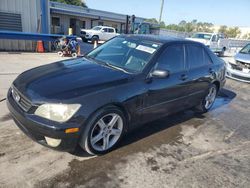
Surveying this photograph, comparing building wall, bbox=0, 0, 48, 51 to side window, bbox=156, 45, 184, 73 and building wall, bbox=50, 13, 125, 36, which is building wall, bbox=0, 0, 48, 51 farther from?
building wall, bbox=50, 13, 125, 36

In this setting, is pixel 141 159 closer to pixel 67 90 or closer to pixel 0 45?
pixel 67 90

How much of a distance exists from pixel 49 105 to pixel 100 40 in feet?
68.8

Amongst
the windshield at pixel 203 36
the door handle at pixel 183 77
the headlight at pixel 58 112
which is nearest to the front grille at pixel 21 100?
the headlight at pixel 58 112

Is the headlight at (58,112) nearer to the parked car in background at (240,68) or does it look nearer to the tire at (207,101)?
the tire at (207,101)

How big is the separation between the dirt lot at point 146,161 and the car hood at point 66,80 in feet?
2.85

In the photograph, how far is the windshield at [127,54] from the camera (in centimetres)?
362

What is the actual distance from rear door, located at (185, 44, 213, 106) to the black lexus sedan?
2 centimetres

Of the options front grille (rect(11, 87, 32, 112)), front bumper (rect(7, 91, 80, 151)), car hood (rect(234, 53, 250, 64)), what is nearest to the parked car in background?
car hood (rect(234, 53, 250, 64))

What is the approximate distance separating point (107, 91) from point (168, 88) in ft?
4.28

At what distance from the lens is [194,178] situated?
9.61 feet

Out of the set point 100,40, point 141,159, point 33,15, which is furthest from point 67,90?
point 100,40

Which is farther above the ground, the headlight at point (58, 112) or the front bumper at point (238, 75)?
the headlight at point (58, 112)

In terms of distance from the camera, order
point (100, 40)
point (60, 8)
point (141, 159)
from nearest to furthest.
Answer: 1. point (141, 159)
2. point (100, 40)
3. point (60, 8)

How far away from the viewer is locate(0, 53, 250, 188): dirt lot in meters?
2.71
